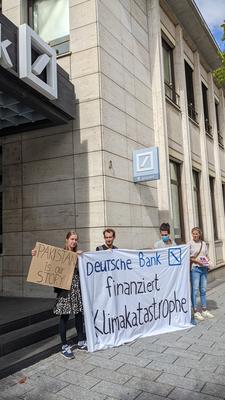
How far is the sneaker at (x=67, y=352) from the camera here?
534cm

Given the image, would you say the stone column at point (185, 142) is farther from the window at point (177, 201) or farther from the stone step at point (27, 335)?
the stone step at point (27, 335)

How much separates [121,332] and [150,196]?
16.4 ft

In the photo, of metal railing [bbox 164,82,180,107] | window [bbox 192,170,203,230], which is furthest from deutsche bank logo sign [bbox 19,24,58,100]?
window [bbox 192,170,203,230]

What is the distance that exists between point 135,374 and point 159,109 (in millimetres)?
8187

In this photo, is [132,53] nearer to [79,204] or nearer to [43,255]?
[79,204]

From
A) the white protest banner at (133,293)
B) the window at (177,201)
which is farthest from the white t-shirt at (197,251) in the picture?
the window at (177,201)

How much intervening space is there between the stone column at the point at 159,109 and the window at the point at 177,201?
53.7 inches

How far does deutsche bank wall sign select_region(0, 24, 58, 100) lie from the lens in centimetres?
611

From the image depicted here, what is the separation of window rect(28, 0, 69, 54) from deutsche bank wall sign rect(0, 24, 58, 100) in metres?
2.28

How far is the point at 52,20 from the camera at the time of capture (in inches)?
380

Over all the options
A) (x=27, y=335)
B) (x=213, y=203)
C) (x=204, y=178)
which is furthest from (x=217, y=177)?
(x=27, y=335)

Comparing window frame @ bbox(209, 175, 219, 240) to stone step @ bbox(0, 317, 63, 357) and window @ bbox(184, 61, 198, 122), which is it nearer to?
window @ bbox(184, 61, 198, 122)

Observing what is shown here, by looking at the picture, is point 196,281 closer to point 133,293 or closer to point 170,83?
point 133,293

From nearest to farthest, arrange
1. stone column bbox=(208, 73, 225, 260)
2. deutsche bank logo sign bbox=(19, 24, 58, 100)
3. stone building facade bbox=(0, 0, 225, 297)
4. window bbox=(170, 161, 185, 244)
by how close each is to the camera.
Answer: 1. deutsche bank logo sign bbox=(19, 24, 58, 100)
2. stone building facade bbox=(0, 0, 225, 297)
3. window bbox=(170, 161, 185, 244)
4. stone column bbox=(208, 73, 225, 260)
